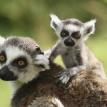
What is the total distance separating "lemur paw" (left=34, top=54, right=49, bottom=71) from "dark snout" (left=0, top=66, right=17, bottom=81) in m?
0.36

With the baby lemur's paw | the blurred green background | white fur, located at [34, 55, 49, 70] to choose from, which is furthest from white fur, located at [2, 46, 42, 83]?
the blurred green background

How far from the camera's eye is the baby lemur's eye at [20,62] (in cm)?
959

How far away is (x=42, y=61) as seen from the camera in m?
9.54

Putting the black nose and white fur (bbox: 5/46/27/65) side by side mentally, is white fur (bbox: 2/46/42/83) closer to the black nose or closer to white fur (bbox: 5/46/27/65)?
white fur (bbox: 5/46/27/65)

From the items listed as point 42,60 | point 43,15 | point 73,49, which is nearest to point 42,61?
point 42,60

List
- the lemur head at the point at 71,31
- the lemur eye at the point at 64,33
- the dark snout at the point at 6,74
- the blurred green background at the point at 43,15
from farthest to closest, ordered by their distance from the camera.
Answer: the blurred green background at the point at 43,15, the lemur eye at the point at 64,33, the lemur head at the point at 71,31, the dark snout at the point at 6,74

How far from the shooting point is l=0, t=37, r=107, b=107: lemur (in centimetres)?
938

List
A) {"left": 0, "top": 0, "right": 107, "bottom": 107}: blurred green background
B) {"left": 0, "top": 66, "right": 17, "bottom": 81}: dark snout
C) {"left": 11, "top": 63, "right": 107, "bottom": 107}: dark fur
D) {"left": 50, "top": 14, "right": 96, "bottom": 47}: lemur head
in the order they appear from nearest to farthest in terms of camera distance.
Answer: {"left": 11, "top": 63, "right": 107, "bottom": 107}: dark fur < {"left": 0, "top": 66, "right": 17, "bottom": 81}: dark snout < {"left": 50, "top": 14, "right": 96, "bottom": 47}: lemur head < {"left": 0, "top": 0, "right": 107, "bottom": 107}: blurred green background

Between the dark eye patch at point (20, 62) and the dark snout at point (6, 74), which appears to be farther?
the dark eye patch at point (20, 62)

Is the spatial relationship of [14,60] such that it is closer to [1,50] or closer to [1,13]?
[1,50]

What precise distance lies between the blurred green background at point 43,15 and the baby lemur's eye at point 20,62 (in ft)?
33.6

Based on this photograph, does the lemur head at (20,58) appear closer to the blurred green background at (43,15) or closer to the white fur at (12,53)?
the white fur at (12,53)

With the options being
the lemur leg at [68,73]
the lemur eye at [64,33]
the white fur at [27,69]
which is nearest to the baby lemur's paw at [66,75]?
the lemur leg at [68,73]

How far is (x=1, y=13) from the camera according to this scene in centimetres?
2173
